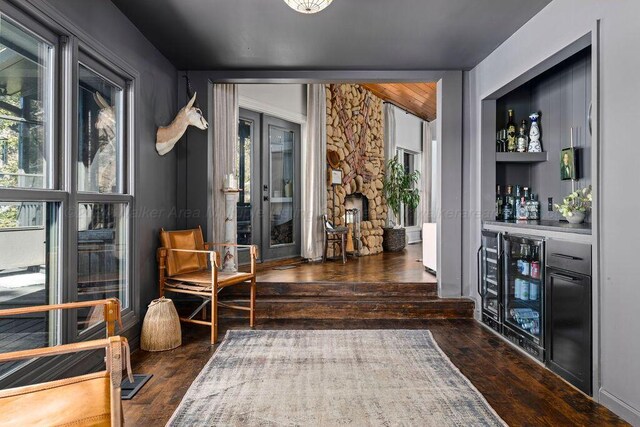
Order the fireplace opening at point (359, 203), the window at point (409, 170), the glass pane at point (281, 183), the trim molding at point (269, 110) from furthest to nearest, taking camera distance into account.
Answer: the window at point (409, 170), the fireplace opening at point (359, 203), the glass pane at point (281, 183), the trim molding at point (269, 110)

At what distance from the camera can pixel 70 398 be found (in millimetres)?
1442

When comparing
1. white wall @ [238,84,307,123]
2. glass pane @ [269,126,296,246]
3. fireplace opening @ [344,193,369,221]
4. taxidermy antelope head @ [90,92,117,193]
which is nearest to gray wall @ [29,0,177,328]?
taxidermy antelope head @ [90,92,117,193]

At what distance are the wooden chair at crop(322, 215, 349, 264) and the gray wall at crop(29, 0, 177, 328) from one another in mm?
2680

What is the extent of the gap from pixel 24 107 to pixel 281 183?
13.9ft

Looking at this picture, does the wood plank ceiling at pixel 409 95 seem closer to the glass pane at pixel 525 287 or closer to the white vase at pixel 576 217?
the glass pane at pixel 525 287

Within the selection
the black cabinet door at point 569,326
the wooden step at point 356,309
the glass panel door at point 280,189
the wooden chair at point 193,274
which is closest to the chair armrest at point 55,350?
the wooden chair at point 193,274

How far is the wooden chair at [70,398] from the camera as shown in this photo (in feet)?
4.38

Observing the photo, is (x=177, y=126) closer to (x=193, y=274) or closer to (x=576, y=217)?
(x=193, y=274)

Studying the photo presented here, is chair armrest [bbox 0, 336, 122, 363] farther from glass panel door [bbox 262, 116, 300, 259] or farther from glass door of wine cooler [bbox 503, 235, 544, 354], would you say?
glass panel door [bbox 262, 116, 300, 259]

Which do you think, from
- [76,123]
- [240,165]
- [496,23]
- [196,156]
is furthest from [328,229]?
[76,123]

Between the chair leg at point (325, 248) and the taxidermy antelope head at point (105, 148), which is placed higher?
the taxidermy antelope head at point (105, 148)

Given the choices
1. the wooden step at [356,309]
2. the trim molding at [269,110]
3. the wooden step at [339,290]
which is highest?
the trim molding at [269,110]

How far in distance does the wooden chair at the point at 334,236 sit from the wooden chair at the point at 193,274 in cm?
250

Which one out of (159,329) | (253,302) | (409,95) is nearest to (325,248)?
(253,302)
